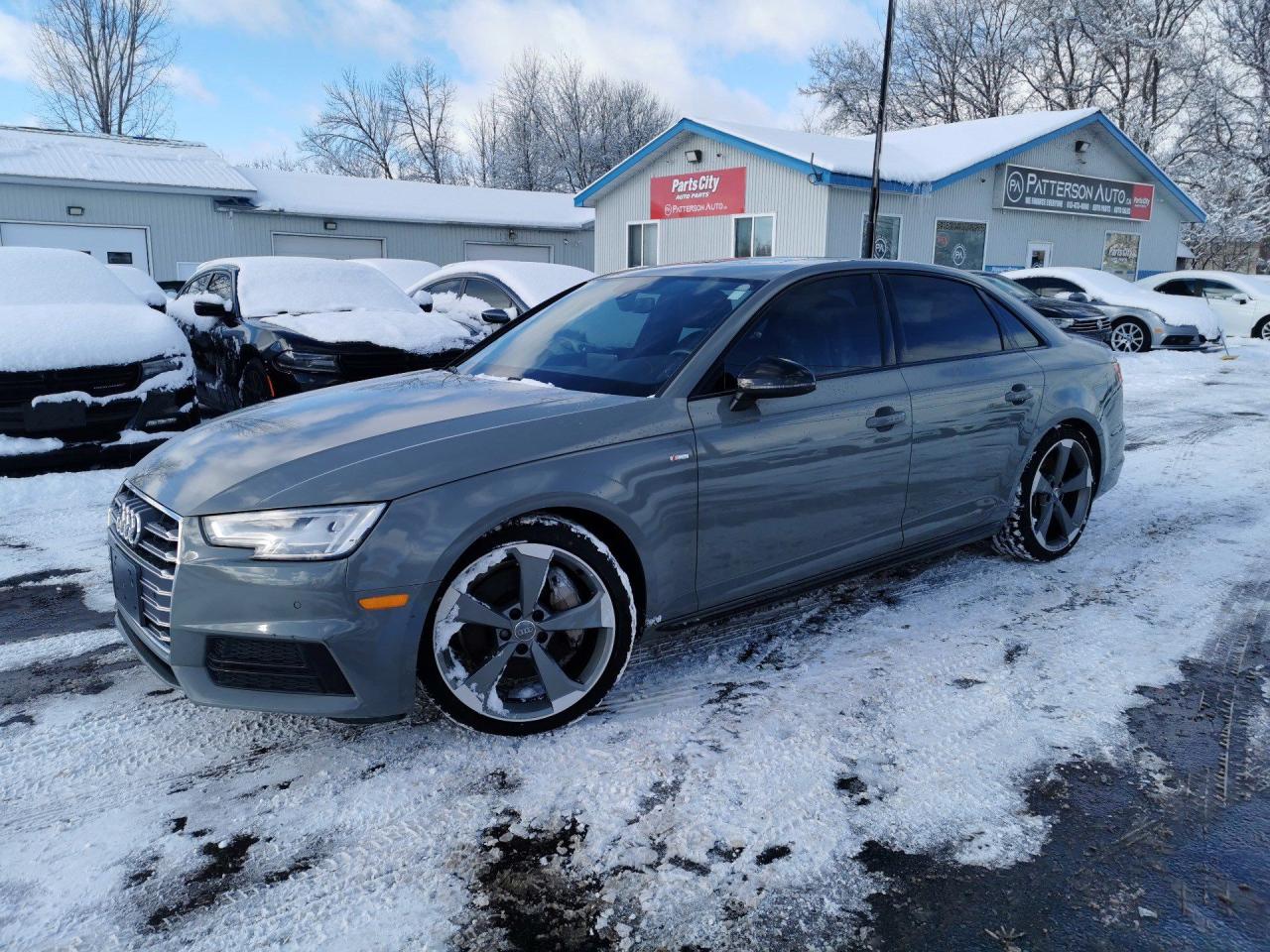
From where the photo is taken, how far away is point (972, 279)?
4.51 m

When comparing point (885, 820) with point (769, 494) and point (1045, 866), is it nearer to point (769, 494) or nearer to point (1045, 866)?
point (1045, 866)

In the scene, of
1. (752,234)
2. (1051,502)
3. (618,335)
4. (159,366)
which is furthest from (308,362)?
(752,234)

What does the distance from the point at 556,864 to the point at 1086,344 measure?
403 cm

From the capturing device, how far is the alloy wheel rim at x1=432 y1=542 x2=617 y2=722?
110 inches

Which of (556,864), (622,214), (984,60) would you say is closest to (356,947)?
(556,864)

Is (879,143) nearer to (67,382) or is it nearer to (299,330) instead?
(299,330)

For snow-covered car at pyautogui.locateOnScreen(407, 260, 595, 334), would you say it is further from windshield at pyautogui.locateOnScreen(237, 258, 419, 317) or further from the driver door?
the driver door

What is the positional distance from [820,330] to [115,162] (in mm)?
23489

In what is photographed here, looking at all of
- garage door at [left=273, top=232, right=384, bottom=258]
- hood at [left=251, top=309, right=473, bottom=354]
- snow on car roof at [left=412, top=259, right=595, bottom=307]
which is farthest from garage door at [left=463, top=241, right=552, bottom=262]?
hood at [left=251, top=309, right=473, bottom=354]

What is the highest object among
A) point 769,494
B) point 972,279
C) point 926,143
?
point 926,143

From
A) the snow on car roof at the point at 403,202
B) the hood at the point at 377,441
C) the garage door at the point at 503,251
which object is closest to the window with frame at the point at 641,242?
the garage door at the point at 503,251

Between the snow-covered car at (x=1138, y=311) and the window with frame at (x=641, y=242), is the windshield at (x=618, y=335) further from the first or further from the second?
the window with frame at (x=641, y=242)

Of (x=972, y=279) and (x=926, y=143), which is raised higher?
(x=926, y=143)

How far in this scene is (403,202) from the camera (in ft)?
85.0
